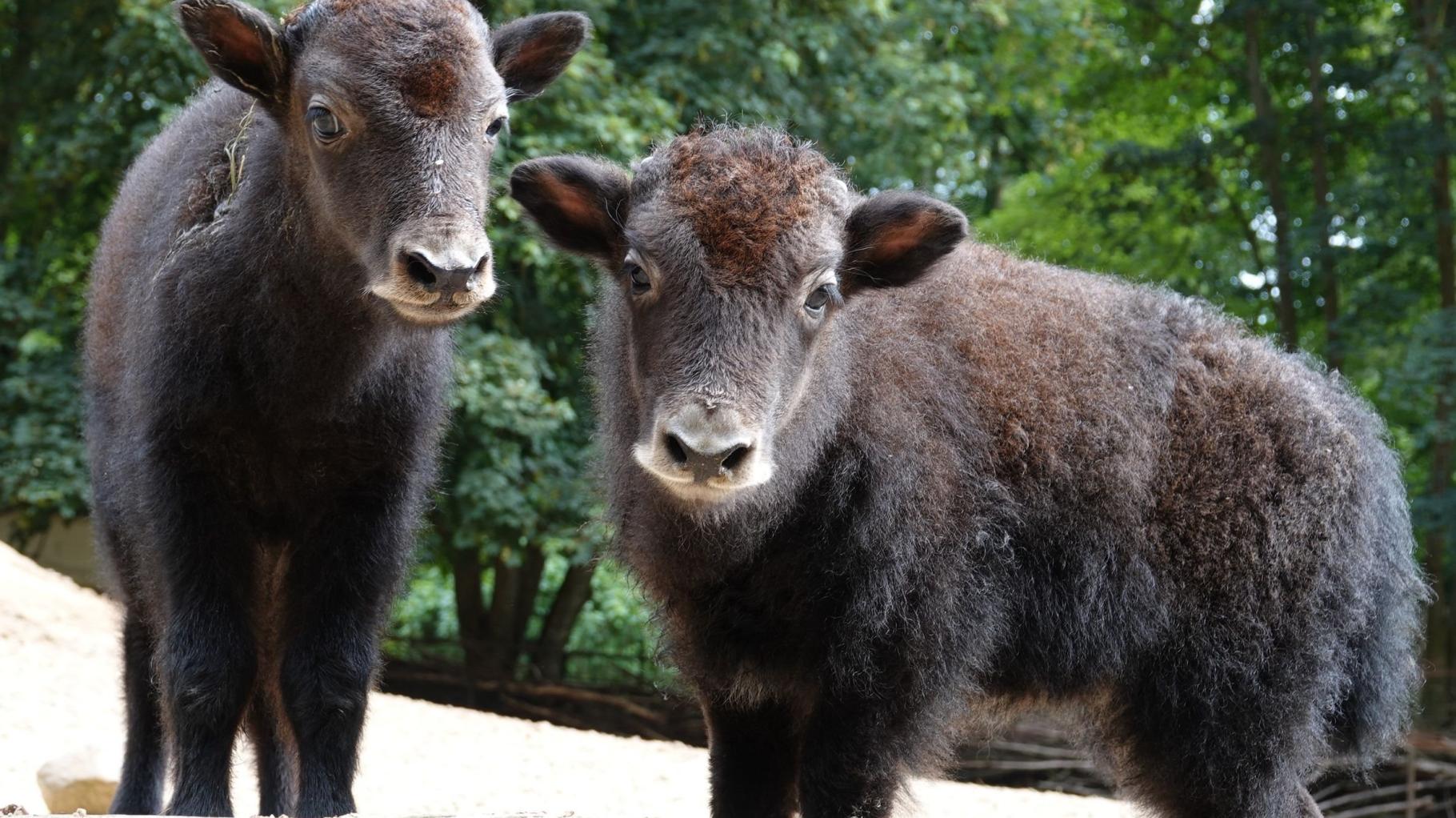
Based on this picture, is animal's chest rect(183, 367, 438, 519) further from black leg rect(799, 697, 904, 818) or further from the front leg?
black leg rect(799, 697, 904, 818)

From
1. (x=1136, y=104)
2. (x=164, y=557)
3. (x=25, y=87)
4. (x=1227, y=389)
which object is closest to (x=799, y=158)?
(x=1227, y=389)

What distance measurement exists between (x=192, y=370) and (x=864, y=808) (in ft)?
9.59

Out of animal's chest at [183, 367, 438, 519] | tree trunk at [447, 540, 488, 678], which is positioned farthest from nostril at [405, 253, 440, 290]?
tree trunk at [447, 540, 488, 678]

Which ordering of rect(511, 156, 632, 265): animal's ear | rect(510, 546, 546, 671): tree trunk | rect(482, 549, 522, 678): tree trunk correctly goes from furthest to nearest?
rect(510, 546, 546, 671): tree trunk
rect(482, 549, 522, 678): tree trunk
rect(511, 156, 632, 265): animal's ear

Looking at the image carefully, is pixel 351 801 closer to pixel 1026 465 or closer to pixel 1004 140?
pixel 1026 465

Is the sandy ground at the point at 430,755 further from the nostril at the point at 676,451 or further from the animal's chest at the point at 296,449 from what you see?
→ the nostril at the point at 676,451

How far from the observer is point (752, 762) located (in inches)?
227

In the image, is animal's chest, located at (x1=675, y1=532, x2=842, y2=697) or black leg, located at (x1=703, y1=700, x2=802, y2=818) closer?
animal's chest, located at (x1=675, y1=532, x2=842, y2=697)

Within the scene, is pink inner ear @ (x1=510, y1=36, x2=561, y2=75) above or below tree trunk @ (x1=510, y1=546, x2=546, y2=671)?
above

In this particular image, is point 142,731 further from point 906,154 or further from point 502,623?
point 502,623

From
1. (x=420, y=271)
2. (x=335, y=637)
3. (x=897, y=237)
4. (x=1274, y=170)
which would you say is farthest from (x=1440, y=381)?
(x=420, y=271)

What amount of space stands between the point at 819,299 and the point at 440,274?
130 cm

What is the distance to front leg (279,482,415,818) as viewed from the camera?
5641 mm

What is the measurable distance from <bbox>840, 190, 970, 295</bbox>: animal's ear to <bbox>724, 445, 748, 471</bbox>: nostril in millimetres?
1159
